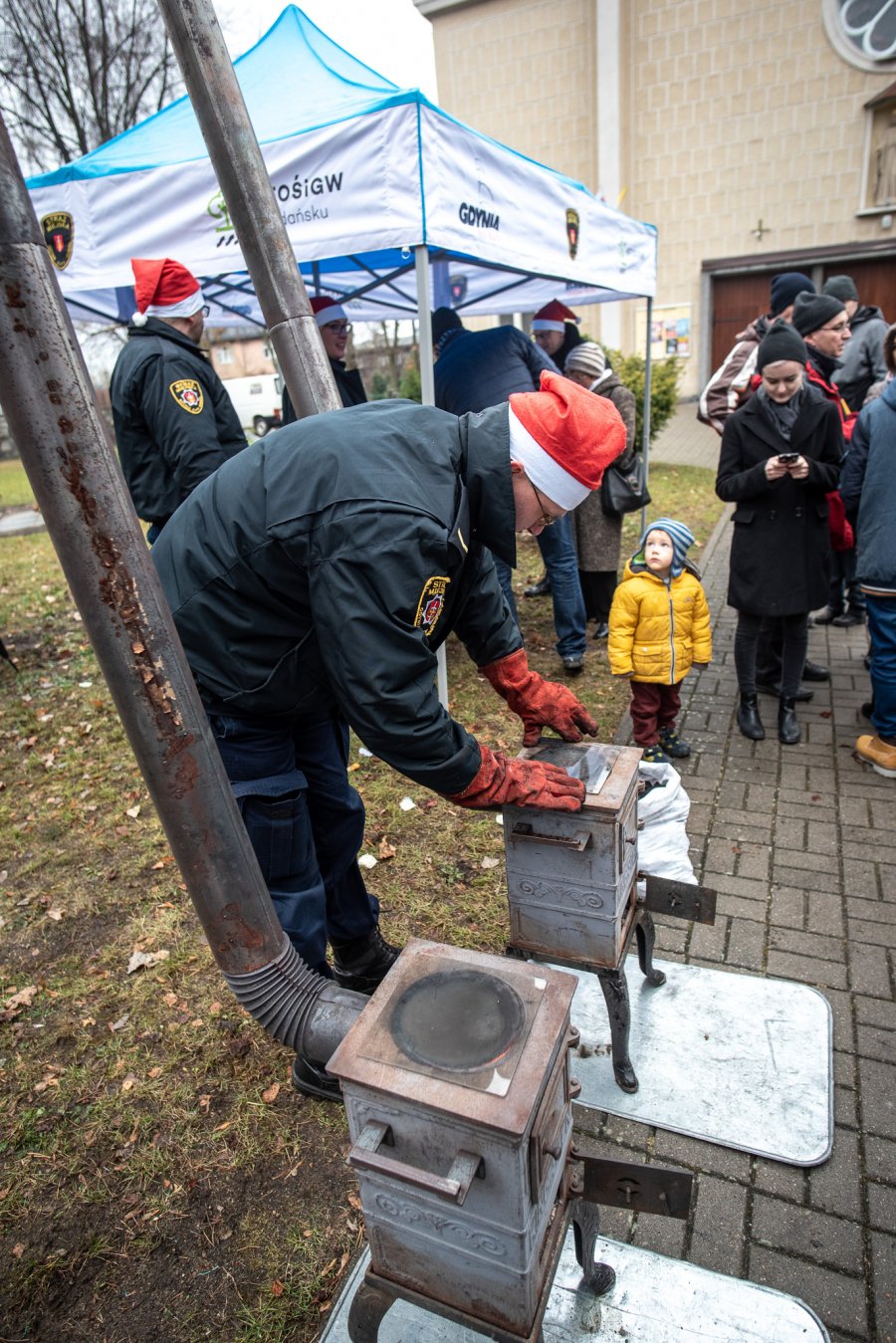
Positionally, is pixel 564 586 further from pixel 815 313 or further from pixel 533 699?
pixel 533 699

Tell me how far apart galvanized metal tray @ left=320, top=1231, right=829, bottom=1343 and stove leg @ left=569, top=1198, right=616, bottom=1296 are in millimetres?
47

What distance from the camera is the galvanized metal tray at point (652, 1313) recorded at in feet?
5.98

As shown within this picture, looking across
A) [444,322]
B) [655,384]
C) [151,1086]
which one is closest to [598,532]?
[444,322]

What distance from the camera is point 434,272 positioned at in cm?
649

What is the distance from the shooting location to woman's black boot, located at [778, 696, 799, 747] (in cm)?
433

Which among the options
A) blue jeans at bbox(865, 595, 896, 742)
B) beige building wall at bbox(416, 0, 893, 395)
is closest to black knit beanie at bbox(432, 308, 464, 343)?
blue jeans at bbox(865, 595, 896, 742)

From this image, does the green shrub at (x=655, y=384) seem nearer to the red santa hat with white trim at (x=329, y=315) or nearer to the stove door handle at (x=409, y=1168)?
the red santa hat with white trim at (x=329, y=315)

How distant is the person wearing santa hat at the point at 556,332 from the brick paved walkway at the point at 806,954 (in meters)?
2.69

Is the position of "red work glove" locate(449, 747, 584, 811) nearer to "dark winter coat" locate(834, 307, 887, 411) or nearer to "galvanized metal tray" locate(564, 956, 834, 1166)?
"galvanized metal tray" locate(564, 956, 834, 1166)

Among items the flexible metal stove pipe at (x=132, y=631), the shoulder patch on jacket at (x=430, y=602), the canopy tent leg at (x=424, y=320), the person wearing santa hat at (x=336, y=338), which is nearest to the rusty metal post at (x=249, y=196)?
the canopy tent leg at (x=424, y=320)

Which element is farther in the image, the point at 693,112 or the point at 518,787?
the point at 693,112

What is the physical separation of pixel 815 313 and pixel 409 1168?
5101 millimetres

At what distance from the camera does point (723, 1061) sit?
249 centimetres

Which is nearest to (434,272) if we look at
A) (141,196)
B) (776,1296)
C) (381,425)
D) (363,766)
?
(141,196)
